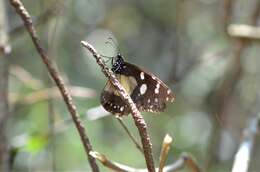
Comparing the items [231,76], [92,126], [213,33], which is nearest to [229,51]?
[231,76]

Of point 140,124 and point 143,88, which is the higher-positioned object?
point 143,88

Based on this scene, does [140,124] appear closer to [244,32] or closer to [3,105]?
[3,105]

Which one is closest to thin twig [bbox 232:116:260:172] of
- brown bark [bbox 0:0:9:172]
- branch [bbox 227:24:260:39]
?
brown bark [bbox 0:0:9:172]

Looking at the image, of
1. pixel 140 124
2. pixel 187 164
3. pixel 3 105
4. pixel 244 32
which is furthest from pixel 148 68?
pixel 140 124

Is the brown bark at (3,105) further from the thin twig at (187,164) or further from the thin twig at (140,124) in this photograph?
the thin twig at (140,124)

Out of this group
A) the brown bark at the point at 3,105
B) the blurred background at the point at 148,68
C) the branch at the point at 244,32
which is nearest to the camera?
the brown bark at the point at 3,105

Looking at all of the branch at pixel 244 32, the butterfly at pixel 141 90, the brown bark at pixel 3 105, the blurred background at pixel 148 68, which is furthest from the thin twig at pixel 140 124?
the blurred background at pixel 148 68

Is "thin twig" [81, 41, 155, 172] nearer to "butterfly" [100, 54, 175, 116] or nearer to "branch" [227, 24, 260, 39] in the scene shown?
"butterfly" [100, 54, 175, 116]

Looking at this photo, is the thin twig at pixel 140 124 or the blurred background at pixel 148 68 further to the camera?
the blurred background at pixel 148 68

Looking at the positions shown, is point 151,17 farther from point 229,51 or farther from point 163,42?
point 229,51
